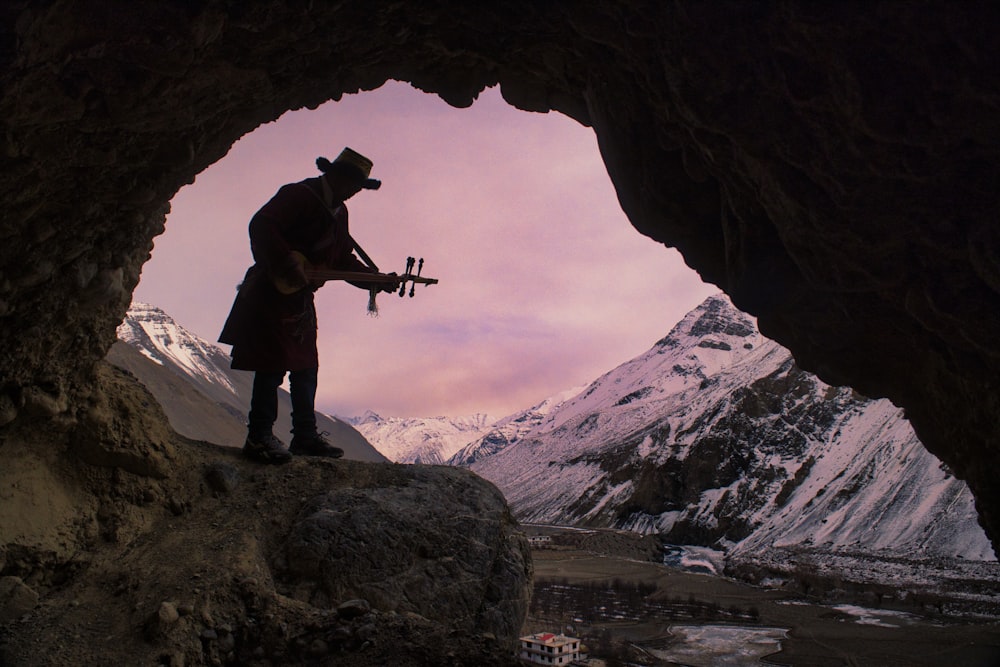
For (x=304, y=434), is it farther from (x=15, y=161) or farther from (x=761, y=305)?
(x=761, y=305)

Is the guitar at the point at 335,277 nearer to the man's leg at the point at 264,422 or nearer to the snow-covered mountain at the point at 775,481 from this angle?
the man's leg at the point at 264,422

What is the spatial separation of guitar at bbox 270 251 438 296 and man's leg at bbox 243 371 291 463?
3.23 feet

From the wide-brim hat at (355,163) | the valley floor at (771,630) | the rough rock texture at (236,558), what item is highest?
the wide-brim hat at (355,163)

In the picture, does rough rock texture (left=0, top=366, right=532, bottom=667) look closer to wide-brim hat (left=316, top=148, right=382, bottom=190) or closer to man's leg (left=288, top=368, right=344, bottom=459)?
man's leg (left=288, top=368, right=344, bottom=459)

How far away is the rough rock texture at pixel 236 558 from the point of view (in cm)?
447

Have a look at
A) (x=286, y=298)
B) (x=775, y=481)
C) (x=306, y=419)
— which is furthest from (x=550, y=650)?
(x=775, y=481)

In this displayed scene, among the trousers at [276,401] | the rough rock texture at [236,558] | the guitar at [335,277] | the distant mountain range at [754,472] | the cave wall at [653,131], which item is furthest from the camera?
the distant mountain range at [754,472]

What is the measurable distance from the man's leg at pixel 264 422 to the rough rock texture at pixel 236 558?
0.54 feet

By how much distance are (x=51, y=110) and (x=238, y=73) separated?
4.43ft

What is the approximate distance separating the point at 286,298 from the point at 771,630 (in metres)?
40.8

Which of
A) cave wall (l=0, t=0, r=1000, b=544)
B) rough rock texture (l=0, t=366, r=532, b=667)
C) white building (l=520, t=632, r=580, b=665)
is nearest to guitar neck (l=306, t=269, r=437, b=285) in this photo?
cave wall (l=0, t=0, r=1000, b=544)

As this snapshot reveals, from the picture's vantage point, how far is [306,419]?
739cm

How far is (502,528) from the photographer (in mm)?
6613

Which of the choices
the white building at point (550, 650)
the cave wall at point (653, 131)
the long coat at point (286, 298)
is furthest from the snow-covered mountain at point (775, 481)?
the long coat at point (286, 298)
